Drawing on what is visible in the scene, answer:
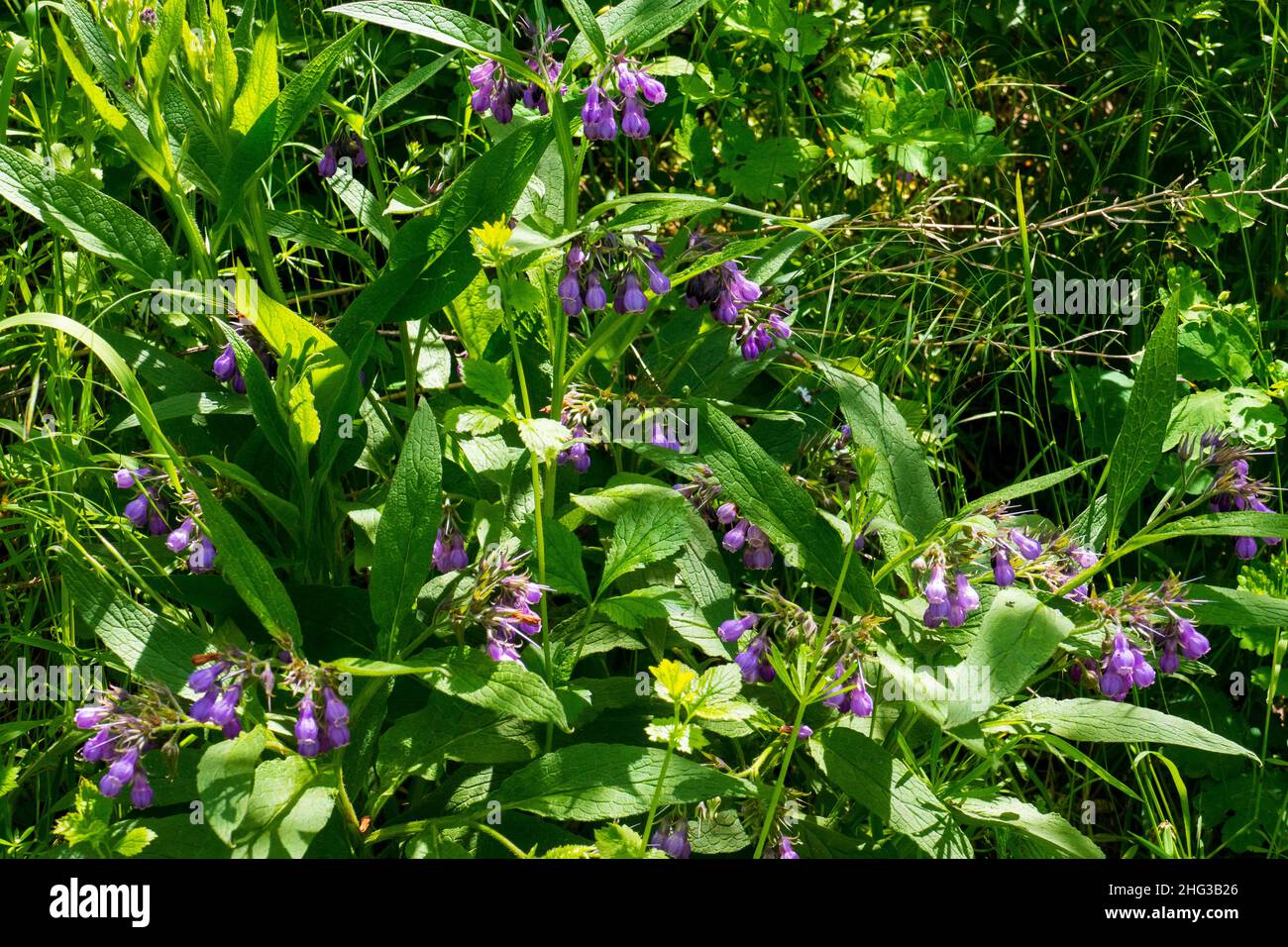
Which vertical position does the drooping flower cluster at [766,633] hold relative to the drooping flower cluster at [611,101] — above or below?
below

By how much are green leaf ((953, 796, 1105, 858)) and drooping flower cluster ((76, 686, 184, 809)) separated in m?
1.25

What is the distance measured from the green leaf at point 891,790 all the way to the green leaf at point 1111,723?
0.65 feet

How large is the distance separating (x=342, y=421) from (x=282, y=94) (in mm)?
563

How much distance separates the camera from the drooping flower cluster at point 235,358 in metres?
2.18

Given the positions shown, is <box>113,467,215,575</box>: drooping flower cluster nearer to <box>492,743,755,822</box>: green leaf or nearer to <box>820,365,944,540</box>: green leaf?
<box>492,743,755,822</box>: green leaf

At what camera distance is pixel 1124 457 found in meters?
2.10

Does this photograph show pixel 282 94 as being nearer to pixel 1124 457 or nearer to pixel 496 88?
pixel 496 88

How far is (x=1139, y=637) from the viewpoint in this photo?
82.2 inches

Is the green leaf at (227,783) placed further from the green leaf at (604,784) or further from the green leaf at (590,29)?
the green leaf at (590,29)

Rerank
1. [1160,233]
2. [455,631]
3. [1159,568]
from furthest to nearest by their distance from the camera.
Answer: [1160,233], [1159,568], [455,631]

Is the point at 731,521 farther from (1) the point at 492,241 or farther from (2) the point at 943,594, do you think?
(1) the point at 492,241

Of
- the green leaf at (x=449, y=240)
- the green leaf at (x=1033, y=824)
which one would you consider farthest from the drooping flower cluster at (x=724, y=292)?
the green leaf at (x=1033, y=824)
